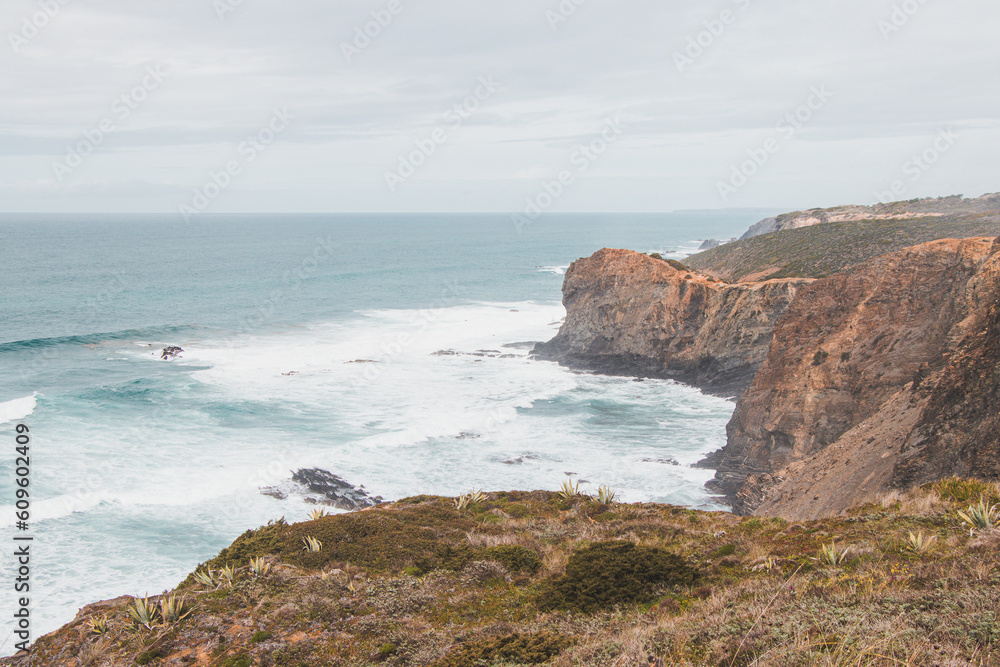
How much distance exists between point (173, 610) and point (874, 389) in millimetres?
18673

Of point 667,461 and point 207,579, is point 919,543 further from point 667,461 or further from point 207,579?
point 667,461

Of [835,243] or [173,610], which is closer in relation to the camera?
[173,610]

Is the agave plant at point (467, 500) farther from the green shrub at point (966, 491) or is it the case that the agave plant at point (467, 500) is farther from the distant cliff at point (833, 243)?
the distant cliff at point (833, 243)

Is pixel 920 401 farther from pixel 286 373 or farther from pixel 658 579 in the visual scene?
pixel 286 373

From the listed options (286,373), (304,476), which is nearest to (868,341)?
(304,476)

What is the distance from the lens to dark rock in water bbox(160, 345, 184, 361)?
149ft

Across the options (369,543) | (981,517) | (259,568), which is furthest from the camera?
(369,543)

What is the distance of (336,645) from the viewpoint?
779cm

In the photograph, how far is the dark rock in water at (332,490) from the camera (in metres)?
22.8

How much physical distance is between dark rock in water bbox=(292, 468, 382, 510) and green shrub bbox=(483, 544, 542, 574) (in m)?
12.8

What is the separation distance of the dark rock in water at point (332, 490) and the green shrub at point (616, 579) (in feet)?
47.8

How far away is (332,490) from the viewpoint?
77.9ft

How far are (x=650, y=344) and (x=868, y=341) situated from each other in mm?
21030

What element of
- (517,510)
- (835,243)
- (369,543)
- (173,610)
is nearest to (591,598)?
(369,543)
